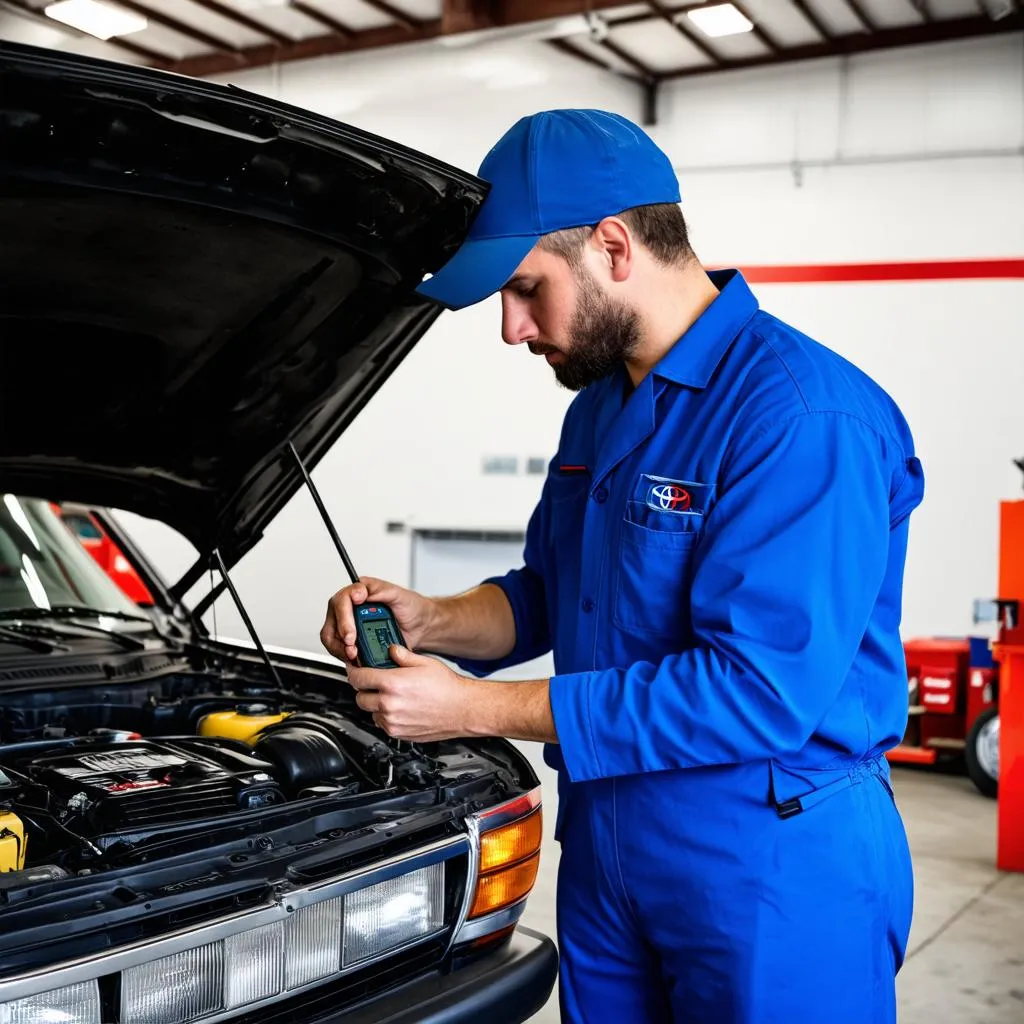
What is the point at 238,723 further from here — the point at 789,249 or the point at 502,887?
the point at 789,249

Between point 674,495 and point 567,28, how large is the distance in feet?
23.0

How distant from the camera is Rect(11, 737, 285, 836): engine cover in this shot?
1595 millimetres

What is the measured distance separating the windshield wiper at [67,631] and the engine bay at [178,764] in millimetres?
185

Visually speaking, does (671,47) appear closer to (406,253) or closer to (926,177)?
(926,177)

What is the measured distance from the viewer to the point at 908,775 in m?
5.96

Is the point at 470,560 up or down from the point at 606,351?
down

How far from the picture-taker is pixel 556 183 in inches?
55.5

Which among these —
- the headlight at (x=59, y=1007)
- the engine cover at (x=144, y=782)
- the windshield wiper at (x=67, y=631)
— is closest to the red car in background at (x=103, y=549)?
the windshield wiper at (x=67, y=631)

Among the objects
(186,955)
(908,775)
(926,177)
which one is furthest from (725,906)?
(926,177)

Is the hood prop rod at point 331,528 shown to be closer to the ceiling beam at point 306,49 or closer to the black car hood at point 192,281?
the black car hood at point 192,281

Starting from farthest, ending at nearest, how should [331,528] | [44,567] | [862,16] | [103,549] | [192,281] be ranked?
[862,16]
[103,549]
[44,567]
[331,528]
[192,281]

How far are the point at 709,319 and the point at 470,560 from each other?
7.58 meters

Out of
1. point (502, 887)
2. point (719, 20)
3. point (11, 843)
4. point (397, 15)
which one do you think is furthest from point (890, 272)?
point (11, 843)

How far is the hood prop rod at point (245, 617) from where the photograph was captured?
2.41m
